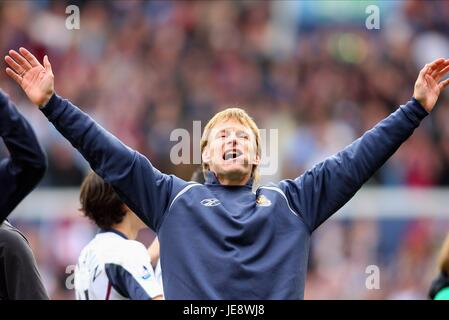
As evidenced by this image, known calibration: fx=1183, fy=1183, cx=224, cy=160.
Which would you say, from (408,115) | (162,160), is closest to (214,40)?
(162,160)

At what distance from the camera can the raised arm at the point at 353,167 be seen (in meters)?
5.12

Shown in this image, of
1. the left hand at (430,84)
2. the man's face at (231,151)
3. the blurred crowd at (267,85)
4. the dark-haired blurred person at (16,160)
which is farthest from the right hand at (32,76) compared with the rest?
the blurred crowd at (267,85)

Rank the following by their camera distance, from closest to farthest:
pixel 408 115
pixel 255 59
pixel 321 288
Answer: pixel 408 115
pixel 321 288
pixel 255 59

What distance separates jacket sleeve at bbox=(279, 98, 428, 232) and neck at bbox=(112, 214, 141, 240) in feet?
3.62

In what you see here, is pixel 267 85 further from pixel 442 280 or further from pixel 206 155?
pixel 206 155

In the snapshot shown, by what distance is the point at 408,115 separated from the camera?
16.8ft

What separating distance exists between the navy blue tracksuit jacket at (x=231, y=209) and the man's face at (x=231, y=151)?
0.24 feet

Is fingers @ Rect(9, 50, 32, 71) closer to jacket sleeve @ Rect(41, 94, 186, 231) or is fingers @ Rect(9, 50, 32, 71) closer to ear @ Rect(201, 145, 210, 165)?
jacket sleeve @ Rect(41, 94, 186, 231)

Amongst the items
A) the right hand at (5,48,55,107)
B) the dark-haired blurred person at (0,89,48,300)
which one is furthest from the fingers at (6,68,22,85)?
the dark-haired blurred person at (0,89,48,300)

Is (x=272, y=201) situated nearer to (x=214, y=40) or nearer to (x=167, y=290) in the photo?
(x=167, y=290)

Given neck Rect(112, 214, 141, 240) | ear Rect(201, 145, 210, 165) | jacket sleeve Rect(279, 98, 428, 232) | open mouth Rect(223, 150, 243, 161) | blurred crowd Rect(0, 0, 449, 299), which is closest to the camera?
jacket sleeve Rect(279, 98, 428, 232)

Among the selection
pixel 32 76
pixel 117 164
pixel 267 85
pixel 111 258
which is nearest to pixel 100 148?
pixel 117 164

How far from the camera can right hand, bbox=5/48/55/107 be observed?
4922 mm
